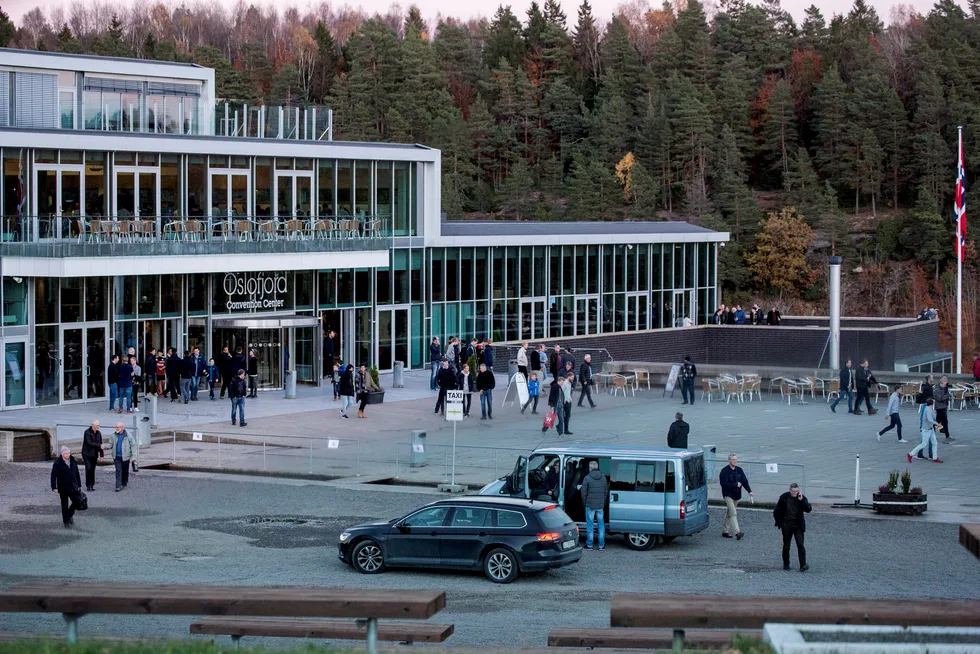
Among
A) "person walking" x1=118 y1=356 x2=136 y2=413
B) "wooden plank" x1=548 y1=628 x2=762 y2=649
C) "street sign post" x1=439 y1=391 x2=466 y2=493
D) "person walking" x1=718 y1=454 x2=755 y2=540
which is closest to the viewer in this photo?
"wooden plank" x1=548 y1=628 x2=762 y2=649

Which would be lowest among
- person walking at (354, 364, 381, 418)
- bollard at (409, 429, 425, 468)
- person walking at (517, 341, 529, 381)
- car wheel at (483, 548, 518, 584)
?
car wheel at (483, 548, 518, 584)

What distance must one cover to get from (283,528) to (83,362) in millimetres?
17038

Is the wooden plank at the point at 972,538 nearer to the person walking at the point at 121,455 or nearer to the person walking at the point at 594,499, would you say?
the person walking at the point at 594,499

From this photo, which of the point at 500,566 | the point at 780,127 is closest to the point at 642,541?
the point at 500,566

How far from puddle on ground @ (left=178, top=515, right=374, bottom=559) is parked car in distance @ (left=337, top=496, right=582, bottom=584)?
208 centimetres

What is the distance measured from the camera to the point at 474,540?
60.4 feet

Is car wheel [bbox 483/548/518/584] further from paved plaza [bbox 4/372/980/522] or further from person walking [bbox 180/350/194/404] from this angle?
person walking [bbox 180/350/194/404]

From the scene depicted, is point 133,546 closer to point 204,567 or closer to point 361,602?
point 204,567

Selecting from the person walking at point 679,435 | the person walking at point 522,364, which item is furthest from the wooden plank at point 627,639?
the person walking at point 522,364

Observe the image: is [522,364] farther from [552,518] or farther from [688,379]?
[552,518]

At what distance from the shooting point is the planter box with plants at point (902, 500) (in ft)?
74.7

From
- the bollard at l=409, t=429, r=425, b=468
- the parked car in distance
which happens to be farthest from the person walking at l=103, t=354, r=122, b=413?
the parked car in distance

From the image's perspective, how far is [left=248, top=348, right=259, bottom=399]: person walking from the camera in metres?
38.4

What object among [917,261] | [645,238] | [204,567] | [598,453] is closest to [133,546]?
[204,567]
